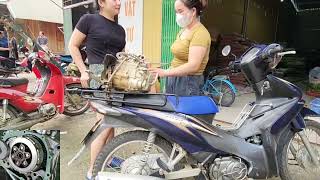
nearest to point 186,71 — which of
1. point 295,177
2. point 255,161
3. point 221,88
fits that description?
point 255,161

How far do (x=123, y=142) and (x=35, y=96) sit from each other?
239 cm

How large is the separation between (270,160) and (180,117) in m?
0.77

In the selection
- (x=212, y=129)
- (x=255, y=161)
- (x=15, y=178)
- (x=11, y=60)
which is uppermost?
(x=11, y=60)

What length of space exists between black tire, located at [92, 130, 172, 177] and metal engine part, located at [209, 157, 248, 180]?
36cm

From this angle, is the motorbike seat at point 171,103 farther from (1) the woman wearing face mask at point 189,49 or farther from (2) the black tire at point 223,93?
(2) the black tire at point 223,93

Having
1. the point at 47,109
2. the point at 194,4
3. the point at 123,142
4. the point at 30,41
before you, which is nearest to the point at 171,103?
the point at 123,142

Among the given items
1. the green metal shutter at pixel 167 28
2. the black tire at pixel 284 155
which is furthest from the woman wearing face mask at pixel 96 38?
the green metal shutter at pixel 167 28

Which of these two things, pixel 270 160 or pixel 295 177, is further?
pixel 295 177

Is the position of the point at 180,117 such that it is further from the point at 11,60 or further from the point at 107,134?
the point at 11,60

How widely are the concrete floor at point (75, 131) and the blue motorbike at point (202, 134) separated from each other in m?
0.81

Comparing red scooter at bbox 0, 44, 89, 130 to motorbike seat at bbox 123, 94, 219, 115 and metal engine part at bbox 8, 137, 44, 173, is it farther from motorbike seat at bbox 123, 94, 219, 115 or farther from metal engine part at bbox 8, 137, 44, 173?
motorbike seat at bbox 123, 94, 219, 115

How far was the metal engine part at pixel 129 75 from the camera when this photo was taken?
227 cm

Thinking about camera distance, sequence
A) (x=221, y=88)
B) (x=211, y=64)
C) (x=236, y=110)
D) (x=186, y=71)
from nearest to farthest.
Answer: (x=186, y=71) < (x=236, y=110) < (x=221, y=88) < (x=211, y=64)

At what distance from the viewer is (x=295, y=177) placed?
106 inches
